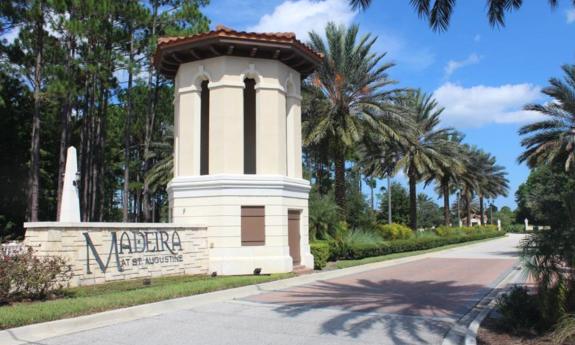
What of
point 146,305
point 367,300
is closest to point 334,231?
point 367,300

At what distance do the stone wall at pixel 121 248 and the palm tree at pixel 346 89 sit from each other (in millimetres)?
12293

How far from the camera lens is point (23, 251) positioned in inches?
473

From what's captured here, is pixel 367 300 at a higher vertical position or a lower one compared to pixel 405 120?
lower

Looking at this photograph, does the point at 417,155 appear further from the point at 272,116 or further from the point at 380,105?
the point at 272,116

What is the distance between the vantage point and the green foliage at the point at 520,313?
8453 millimetres

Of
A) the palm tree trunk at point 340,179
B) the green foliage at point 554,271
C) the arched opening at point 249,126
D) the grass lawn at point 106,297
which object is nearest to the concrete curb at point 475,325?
the green foliage at point 554,271

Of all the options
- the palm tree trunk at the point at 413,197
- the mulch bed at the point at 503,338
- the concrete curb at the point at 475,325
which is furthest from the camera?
the palm tree trunk at the point at 413,197

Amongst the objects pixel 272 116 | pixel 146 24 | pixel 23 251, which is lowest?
pixel 23 251

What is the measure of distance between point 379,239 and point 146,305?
21054 millimetres

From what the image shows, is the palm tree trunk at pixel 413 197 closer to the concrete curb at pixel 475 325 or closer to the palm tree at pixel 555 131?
the palm tree at pixel 555 131

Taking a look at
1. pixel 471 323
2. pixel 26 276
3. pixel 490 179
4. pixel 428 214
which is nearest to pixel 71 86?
pixel 26 276

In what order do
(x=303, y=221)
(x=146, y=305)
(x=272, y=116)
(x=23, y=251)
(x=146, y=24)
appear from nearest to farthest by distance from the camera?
1. (x=146, y=305)
2. (x=23, y=251)
3. (x=272, y=116)
4. (x=303, y=221)
5. (x=146, y=24)

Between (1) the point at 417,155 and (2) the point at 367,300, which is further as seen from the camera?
(1) the point at 417,155

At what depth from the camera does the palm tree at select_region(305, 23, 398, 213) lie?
28203 mm
